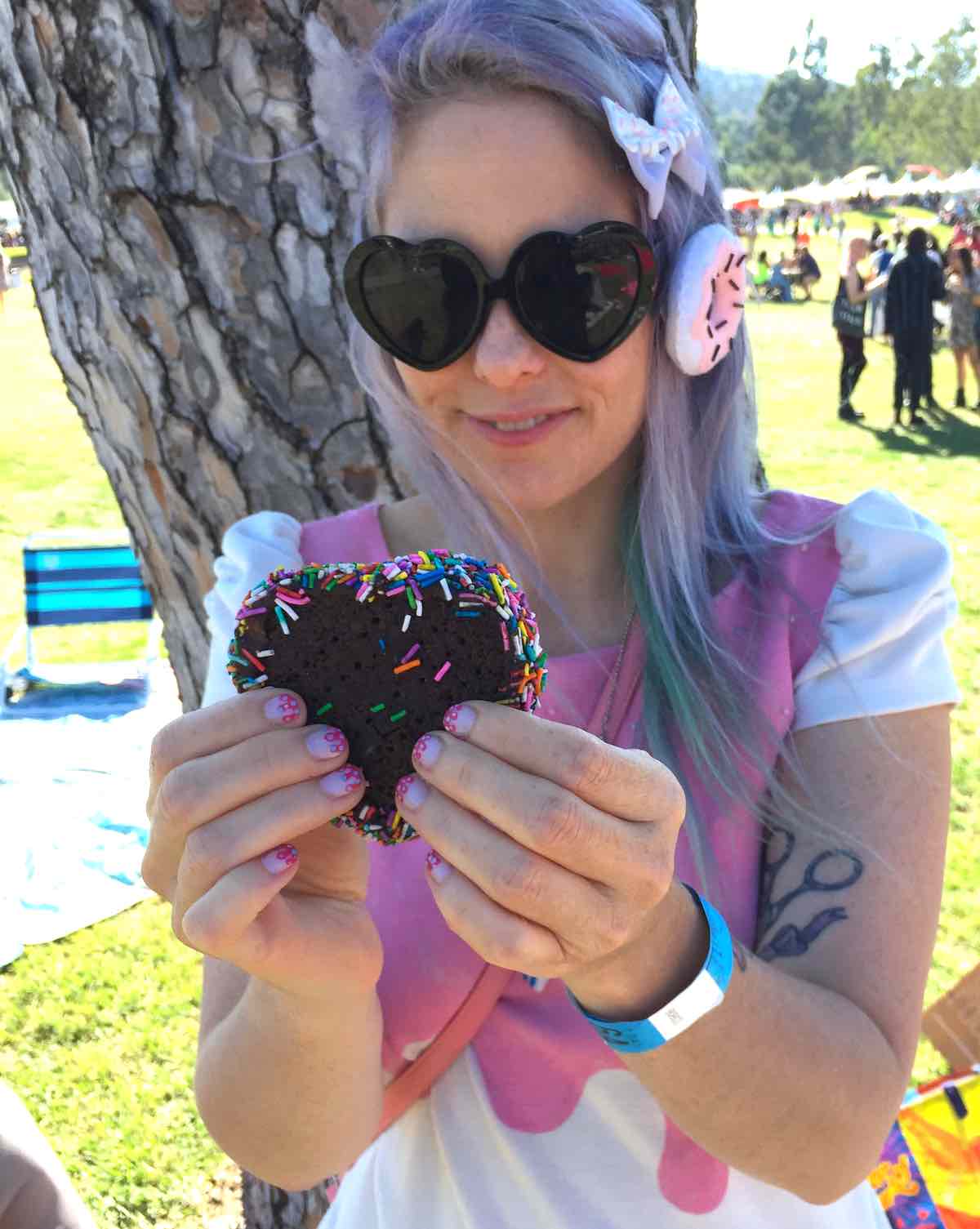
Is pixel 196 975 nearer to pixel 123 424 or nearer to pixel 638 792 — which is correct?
pixel 123 424

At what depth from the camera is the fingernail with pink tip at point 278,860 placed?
1.05m

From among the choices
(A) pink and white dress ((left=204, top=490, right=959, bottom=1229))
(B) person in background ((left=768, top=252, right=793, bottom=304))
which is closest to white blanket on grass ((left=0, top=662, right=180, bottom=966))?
(A) pink and white dress ((left=204, top=490, right=959, bottom=1229))

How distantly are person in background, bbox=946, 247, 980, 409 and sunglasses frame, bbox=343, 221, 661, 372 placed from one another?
12726 mm

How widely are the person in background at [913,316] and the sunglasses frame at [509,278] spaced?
11.6 m

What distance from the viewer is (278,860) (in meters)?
1.06

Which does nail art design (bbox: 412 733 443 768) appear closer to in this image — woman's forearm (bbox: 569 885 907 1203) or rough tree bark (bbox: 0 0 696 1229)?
woman's forearm (bbox: 569 885 907 1203)

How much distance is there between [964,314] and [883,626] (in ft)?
42.2

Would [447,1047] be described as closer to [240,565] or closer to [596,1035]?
[596,1035]

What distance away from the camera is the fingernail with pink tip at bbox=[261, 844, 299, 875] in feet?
3.45

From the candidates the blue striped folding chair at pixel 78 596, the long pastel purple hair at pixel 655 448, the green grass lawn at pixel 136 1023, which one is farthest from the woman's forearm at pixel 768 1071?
the blue striped folding chair at pixel 78 596

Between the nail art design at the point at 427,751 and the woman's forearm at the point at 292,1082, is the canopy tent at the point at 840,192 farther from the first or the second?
the nail art design at the point at 427,751

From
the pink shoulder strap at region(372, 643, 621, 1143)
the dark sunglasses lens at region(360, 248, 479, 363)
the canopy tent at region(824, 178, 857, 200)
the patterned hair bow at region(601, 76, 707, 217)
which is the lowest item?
the pink shoulder strap at region(372, 643, 621, 1143)

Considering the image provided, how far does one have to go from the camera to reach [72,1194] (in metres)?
1.96

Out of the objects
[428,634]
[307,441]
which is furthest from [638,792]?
[307,441]
